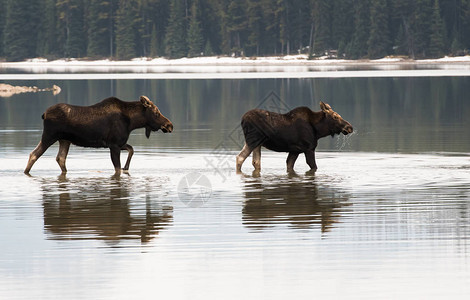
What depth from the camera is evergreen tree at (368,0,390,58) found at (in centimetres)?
16162

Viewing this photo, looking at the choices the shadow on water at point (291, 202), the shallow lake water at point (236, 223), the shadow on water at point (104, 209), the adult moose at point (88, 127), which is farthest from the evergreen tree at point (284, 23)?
the shadow on water at point (104, 209)

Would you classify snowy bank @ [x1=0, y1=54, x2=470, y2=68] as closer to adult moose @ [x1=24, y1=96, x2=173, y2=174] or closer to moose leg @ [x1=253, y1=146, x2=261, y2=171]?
moose leg @ [x1=253, y1=146, x2=261, y2=171]

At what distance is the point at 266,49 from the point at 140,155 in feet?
522

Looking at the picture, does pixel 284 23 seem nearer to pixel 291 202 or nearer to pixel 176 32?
pixel 176 32

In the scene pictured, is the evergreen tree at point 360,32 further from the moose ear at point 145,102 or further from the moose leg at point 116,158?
the moose leg at point 116,158

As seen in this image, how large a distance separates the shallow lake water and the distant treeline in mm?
131774

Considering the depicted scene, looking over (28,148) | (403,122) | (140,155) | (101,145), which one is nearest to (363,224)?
(101,145)

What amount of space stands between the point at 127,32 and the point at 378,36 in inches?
1979

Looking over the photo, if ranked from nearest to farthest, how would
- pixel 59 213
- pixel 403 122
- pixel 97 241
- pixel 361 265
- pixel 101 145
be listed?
pixel 361 265 < pixel 97 241 < pixel 59 213 < pixel 101 145 < pixel 403 122

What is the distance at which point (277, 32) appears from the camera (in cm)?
18650

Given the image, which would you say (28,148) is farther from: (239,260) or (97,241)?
(239,260)

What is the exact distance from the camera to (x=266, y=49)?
185000 millimetres

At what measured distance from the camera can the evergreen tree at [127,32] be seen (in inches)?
7392

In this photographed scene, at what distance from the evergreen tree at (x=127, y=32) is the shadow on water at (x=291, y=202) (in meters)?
167
